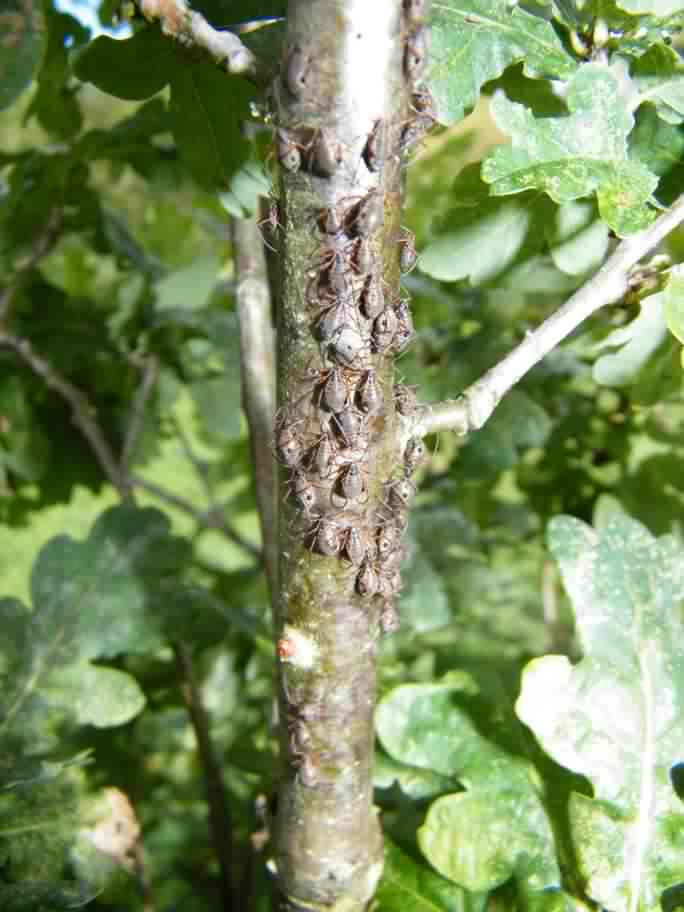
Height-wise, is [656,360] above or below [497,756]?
above

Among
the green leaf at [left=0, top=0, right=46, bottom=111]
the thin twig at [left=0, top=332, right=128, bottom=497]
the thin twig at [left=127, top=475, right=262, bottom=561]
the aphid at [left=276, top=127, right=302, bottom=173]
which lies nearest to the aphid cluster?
the aphid at [left=276, top=127, right=302, bottom=173]

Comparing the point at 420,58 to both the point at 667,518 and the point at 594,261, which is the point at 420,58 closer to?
the point at 594,261

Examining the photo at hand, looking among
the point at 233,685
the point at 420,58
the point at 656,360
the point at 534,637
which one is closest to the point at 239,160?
the point at 420,58

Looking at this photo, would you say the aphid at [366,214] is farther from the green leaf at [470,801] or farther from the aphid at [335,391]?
the green leaf at [470,801]

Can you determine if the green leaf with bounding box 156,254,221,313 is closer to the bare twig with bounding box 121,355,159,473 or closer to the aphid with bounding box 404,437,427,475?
the bare twig with bounding box 121,355,159,473

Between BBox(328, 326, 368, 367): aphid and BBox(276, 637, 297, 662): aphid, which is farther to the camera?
BBox(276, 637, 297, 662): aphid

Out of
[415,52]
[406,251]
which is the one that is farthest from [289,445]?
[415,52]

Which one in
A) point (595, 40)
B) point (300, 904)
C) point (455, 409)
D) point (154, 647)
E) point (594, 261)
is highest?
point (595, 40)
